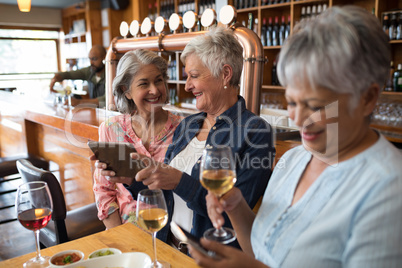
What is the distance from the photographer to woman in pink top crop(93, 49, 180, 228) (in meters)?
1.97

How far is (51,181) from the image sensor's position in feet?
6.01

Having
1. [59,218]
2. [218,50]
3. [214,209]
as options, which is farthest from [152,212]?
[59,218]

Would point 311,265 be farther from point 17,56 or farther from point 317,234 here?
point 17,56

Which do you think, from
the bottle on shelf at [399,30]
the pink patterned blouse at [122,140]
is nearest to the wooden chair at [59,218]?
the pink patterned blouse at [122,140]

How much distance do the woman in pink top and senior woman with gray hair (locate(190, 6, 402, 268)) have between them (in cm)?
118

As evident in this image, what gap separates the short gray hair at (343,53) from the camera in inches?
30.6

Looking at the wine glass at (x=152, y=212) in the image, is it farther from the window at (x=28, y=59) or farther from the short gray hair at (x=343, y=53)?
the window at (x=28, y=59)

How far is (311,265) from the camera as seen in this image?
2.76 feet

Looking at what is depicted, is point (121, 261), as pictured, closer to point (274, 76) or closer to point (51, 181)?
point (51, 181)

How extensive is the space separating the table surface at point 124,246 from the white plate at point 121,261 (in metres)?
0.07

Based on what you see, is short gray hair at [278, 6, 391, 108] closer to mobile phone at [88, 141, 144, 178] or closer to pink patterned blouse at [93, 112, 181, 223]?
mobile phone at [88, 141, 144, 178]

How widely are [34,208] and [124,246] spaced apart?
0.34 meters

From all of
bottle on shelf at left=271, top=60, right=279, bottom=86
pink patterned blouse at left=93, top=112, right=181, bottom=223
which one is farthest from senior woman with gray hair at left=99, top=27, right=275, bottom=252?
bottle on shelf at left=271, top=60, right=279, bottom=86

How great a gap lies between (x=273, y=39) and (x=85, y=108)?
267 centimetres
